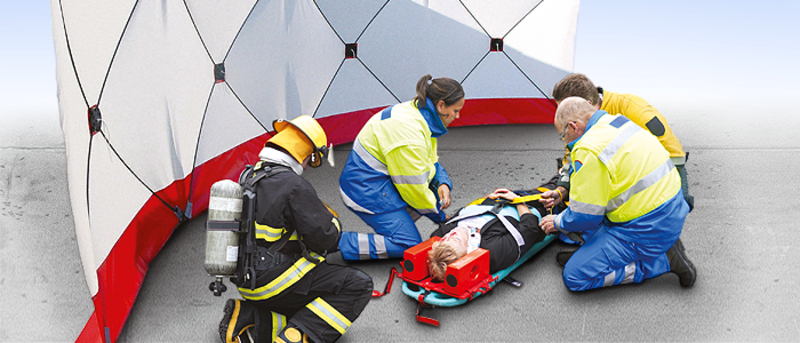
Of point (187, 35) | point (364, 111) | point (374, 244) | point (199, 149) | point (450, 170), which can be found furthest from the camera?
point (364, 111)

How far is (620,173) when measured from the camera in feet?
13.6

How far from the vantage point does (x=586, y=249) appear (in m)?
4.55

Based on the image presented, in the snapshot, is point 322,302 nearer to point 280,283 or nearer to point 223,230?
point 280,283

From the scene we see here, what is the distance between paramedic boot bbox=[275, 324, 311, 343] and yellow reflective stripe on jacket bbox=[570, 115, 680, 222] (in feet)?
6.87

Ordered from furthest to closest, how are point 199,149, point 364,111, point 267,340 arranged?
point 364,111 → point 199,149 → point 267,340

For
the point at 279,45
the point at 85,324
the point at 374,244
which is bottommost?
the point at 85,324

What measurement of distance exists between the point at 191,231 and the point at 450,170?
10.5 ft

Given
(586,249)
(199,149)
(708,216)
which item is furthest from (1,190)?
(708,216)

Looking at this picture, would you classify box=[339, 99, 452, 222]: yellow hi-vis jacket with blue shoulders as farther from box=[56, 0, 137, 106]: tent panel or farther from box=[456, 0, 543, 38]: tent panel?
box=[456, 0, 543, 38]: tent panel

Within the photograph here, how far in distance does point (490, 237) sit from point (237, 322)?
204 cm

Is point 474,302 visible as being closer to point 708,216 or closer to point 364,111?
point 708,216

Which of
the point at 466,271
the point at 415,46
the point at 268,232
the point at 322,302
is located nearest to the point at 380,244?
the point at 466,271

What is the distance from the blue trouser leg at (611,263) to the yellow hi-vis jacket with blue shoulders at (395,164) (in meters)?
1.24

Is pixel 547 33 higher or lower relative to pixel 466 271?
higher
